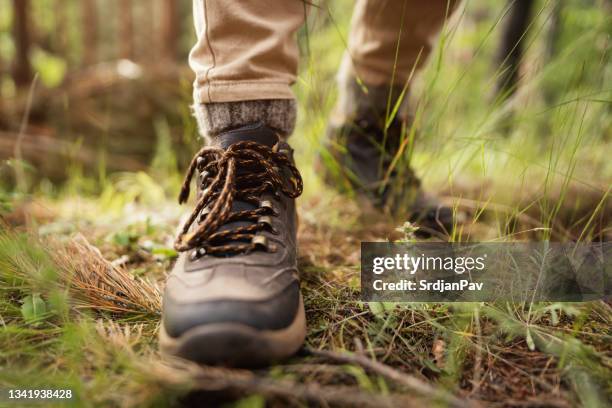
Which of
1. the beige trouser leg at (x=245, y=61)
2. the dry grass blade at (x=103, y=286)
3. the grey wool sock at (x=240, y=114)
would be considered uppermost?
the beige trouser leg at (x=245, y=61)

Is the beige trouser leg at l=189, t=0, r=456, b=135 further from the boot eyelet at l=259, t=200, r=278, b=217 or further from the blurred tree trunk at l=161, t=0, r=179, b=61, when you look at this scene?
the blurred tree trunk at l=161, t=0, r=179, b=61

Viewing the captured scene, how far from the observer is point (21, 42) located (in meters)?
3.16

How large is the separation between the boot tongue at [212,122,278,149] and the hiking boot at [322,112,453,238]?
0.37 m

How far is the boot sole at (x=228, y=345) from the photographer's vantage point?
2.05ft

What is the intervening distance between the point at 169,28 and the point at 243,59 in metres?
4.74

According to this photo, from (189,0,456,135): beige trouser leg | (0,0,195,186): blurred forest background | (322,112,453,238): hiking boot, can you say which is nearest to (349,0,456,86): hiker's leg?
(322,112,453,238): hiking boot

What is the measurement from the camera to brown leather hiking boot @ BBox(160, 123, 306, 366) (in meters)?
0.64

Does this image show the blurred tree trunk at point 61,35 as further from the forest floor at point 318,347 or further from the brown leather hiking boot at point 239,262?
the brown leather hiking boot at point 239,262

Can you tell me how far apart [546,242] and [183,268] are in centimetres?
75

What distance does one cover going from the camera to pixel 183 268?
30.4 inches

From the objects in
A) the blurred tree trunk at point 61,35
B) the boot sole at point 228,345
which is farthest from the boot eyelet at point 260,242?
the blurred tree trunk at point 61,35

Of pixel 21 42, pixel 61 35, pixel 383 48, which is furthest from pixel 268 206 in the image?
pixel 61 35

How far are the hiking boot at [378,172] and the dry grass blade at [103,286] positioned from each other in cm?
67

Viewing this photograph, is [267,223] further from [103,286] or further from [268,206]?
[103,286]
